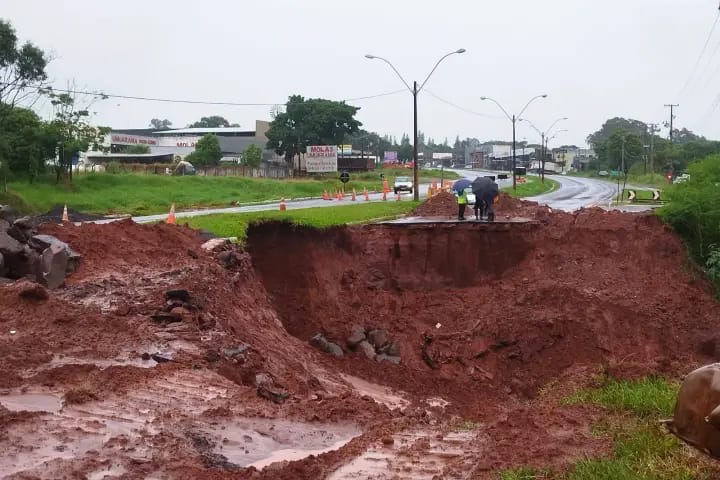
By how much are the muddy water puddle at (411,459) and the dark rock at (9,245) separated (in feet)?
26.6

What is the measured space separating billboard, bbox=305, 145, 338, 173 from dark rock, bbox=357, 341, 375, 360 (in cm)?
5497

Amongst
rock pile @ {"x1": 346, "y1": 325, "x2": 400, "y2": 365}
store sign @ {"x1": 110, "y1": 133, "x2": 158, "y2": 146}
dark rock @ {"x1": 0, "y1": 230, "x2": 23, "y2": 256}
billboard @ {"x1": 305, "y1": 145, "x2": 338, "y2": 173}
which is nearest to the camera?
dark rock @ {"x1": 0, "y1": 230, "x2": 23, "y2": 256}

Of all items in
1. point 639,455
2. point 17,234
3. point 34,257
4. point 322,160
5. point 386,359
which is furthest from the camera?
point 322,160

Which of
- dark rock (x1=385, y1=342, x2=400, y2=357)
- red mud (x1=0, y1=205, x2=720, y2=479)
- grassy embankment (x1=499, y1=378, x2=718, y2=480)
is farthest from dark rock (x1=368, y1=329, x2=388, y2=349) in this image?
grassy embankment (x1=499, y1=378, x2=718, y2=480)

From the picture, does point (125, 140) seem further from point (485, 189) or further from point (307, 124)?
point (485, 189)

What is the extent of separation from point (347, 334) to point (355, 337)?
422mm

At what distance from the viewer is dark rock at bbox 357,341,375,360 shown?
17688 millimetres

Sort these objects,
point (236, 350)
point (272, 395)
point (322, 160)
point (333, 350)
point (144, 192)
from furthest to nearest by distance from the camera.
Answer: point (322, 160)
point (144, 192)
point (333, 350)
point (236, 350)
point (272, 395)

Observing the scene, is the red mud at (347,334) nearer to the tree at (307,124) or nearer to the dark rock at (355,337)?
the dark rock at (355,337)

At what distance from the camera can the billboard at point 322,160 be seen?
72.1 meters

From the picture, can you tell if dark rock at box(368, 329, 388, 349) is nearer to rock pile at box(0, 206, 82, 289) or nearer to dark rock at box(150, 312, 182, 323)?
rock pile at box(0, 206, 82, 289)

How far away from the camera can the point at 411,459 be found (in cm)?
727

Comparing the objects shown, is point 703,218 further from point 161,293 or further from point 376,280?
point 161,293

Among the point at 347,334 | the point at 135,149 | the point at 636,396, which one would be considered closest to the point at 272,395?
the point at 636,396
